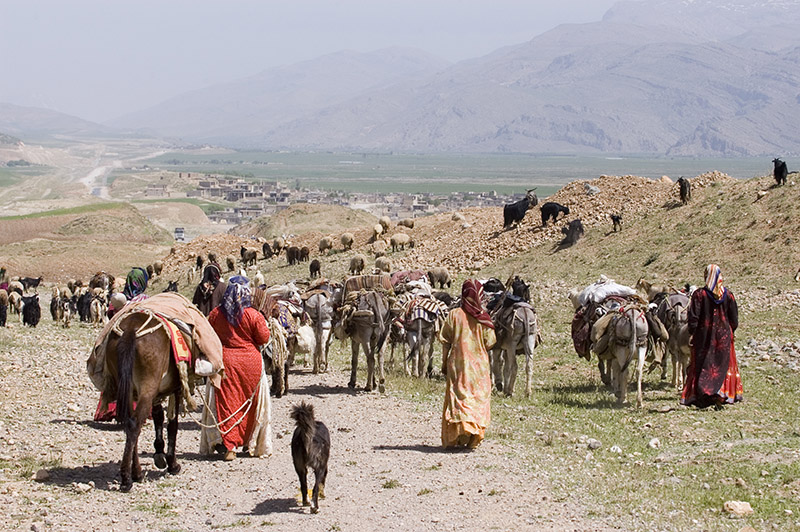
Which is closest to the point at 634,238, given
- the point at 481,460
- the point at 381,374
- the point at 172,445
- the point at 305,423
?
the point at 381,374

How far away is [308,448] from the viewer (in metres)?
8.22

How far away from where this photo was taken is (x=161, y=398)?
9.20 metres

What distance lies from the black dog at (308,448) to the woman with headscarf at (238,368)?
6.39ft

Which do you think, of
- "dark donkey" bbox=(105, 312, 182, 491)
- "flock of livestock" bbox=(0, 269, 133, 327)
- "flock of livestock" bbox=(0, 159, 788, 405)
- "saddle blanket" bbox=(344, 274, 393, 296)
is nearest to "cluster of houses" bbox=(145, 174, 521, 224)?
"flock of livestock" bbox=(0, 269, 133, 327)

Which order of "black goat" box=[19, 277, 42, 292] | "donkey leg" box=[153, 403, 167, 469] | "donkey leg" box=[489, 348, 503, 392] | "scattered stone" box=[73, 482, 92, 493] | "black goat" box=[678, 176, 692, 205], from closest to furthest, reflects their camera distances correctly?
"scattered stone" box=[73, 482, 92, 493] → "donkey leg" box=[153, 403, 167, 469] → "donkey leg" box=[489, 348, 503, 392] → "black goat" box=[678, 176, 692, 205] → "black goat" box=[19, 277, 42, 292]

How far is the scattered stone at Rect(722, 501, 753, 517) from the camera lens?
8.36 metres

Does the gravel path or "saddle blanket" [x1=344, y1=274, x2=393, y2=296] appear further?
"saddle blanket" [x1=344, y1=274, x2=393, y2=296]

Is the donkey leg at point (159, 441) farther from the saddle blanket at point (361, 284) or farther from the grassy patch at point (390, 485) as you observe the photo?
the saddle blanket at point (361, 284)

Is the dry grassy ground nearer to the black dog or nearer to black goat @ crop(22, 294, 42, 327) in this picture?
the black dog

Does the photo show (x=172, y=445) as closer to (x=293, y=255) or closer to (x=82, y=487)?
(x=82, y=487)

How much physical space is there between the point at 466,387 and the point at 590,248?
2186cm

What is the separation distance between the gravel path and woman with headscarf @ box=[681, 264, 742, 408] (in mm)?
3237

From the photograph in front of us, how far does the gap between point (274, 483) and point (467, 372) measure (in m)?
2.73

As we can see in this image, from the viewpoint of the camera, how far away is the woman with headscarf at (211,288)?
39.8 ft
